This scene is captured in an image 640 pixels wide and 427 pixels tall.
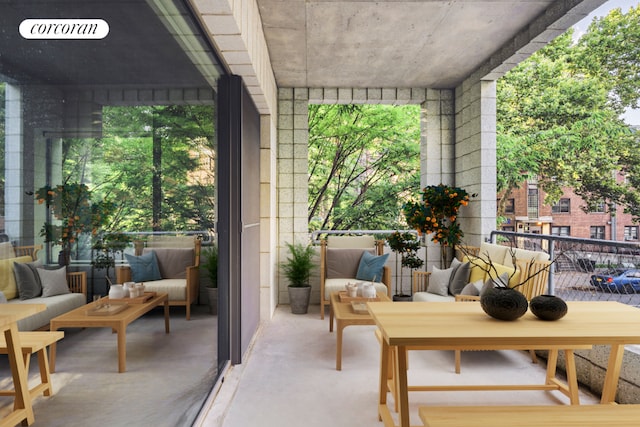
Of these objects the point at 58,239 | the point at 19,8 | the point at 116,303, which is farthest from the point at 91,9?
the point at 116,303

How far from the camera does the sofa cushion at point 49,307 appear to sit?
2.65 feet

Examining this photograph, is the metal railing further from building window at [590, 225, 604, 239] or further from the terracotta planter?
building window at [590, 225, 604, 239]

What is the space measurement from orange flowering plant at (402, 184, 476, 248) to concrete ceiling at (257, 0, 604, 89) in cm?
144

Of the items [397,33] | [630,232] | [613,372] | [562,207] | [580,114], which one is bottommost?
[613,372]

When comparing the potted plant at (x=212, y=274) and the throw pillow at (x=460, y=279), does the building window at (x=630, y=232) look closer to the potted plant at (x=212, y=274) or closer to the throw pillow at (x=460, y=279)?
the throw pillow at (x=460, y=279)

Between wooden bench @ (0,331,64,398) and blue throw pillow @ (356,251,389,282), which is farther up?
wooden bench @ (0,331,64,398)

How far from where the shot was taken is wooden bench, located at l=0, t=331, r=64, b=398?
2.62ft

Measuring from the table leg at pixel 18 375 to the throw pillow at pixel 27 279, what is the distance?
0.21ft

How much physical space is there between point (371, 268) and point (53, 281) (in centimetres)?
410

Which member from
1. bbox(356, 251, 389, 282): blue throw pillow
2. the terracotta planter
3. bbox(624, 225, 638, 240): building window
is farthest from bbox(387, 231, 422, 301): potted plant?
bbox(624, 225, 638, 240): building window

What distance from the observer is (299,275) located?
4988 millimetres

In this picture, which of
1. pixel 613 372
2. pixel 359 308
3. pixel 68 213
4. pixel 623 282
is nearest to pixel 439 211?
pixel 359 308

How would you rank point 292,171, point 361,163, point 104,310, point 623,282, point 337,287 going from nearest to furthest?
1. point 104,310
2. point 623,282
3. point 337,287
4. point 292,171
5. point 361,163

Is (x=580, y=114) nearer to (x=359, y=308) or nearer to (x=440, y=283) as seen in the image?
(x=440, y=283)
